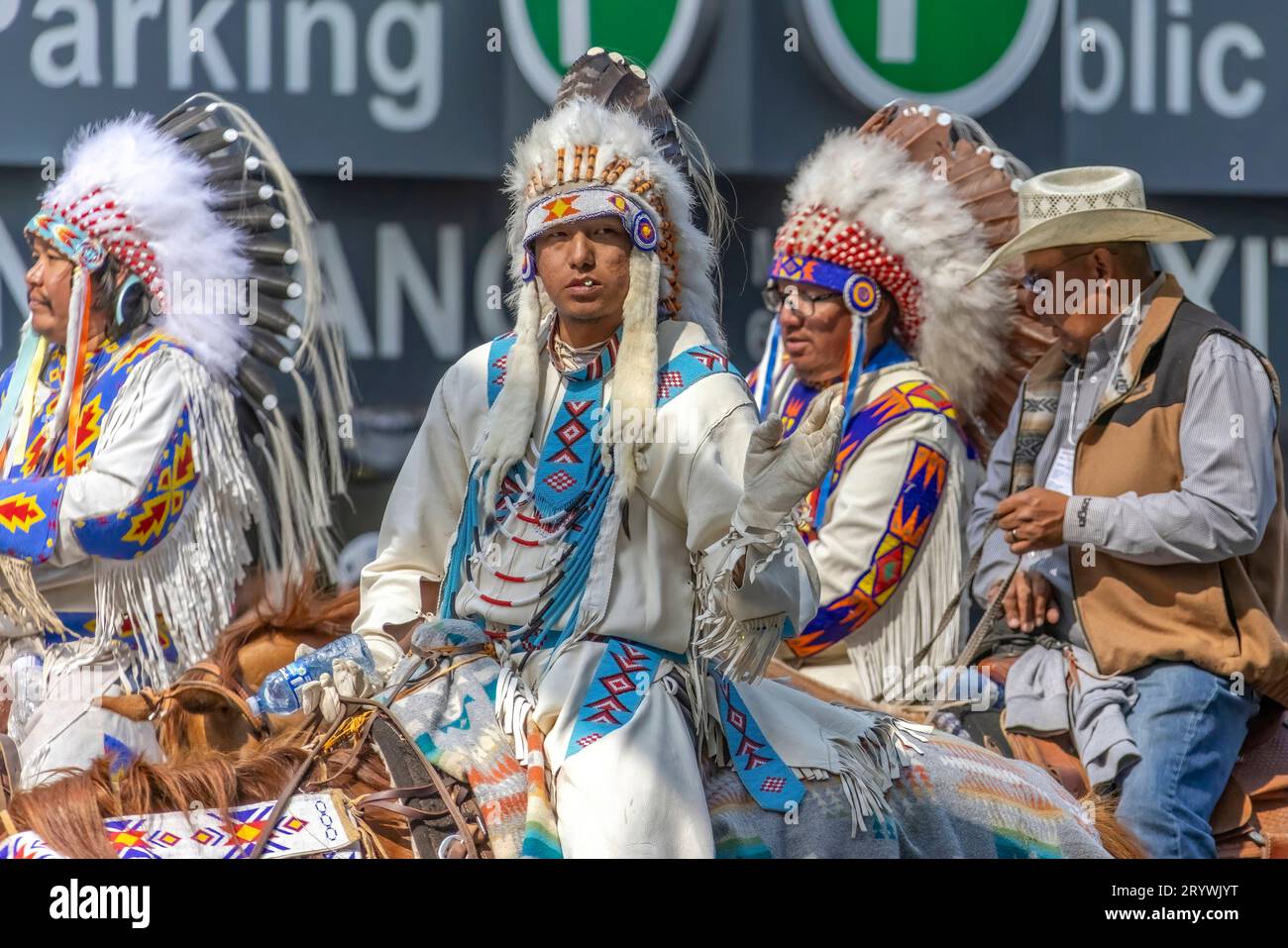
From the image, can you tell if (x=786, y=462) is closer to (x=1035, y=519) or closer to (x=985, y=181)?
(x=1035, y=519)

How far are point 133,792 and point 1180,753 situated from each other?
2.16m

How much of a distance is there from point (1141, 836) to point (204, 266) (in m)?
2.54

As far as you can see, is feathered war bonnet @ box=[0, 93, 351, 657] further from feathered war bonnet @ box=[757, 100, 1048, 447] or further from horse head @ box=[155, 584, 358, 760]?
feathered war bonnet @ box=[757, 100, 1048, 447]

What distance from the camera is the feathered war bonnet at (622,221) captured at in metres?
3.11

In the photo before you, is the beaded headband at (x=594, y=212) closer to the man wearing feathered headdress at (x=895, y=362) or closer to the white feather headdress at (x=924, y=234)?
the man wearing feathered headdress at (x=895, y=362)

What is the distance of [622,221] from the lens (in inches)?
123

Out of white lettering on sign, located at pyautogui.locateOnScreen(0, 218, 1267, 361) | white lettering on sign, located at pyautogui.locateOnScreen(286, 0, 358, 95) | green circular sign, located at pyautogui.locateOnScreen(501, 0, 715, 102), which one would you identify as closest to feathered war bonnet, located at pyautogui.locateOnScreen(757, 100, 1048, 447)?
green circular sign, located at pyautogui.locateOnScreen(501, 0, 715, 102)

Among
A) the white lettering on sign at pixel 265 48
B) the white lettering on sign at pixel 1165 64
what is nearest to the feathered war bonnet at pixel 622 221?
the white lettering on sign at pixel 265 48

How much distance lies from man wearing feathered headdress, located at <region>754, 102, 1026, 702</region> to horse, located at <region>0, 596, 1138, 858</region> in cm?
110

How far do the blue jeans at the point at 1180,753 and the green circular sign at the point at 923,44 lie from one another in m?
2.40

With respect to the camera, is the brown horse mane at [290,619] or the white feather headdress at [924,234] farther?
the white feather headdress at [924,234]

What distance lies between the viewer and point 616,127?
10.6 ft
